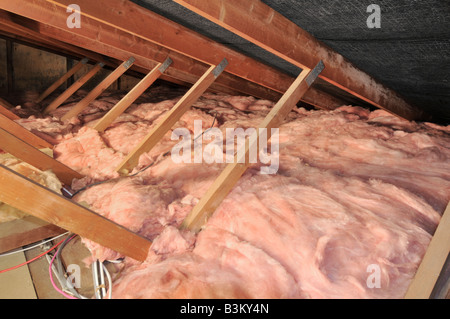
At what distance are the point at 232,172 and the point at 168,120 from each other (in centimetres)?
155

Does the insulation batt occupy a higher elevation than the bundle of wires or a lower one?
higher

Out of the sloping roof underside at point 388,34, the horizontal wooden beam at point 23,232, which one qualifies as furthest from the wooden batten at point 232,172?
the horizontal wooden beam at point 23,232

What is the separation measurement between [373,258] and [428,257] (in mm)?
250

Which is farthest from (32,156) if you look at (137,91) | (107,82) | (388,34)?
(388,34)

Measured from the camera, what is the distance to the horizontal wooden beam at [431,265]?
1275 millimetres

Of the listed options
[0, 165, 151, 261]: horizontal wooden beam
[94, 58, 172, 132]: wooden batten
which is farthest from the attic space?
[94, 58, 172, 132]: wooden batten

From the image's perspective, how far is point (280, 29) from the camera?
6.67 ft

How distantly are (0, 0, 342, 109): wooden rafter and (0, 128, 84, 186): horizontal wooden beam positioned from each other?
44.3 inches

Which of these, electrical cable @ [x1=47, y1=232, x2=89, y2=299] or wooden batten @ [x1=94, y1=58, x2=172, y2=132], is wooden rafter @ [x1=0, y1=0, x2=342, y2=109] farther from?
electrical cable @ [x1=47, y1=232, x2=89, y2=299]

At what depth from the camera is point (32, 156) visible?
2703 mm

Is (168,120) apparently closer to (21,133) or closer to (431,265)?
(21,133)

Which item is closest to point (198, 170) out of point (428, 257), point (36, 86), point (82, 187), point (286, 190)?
point (286, 190)

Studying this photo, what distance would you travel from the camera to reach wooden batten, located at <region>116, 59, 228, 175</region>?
325 centimetres

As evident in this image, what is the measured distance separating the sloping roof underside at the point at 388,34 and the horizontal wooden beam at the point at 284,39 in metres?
0.06
